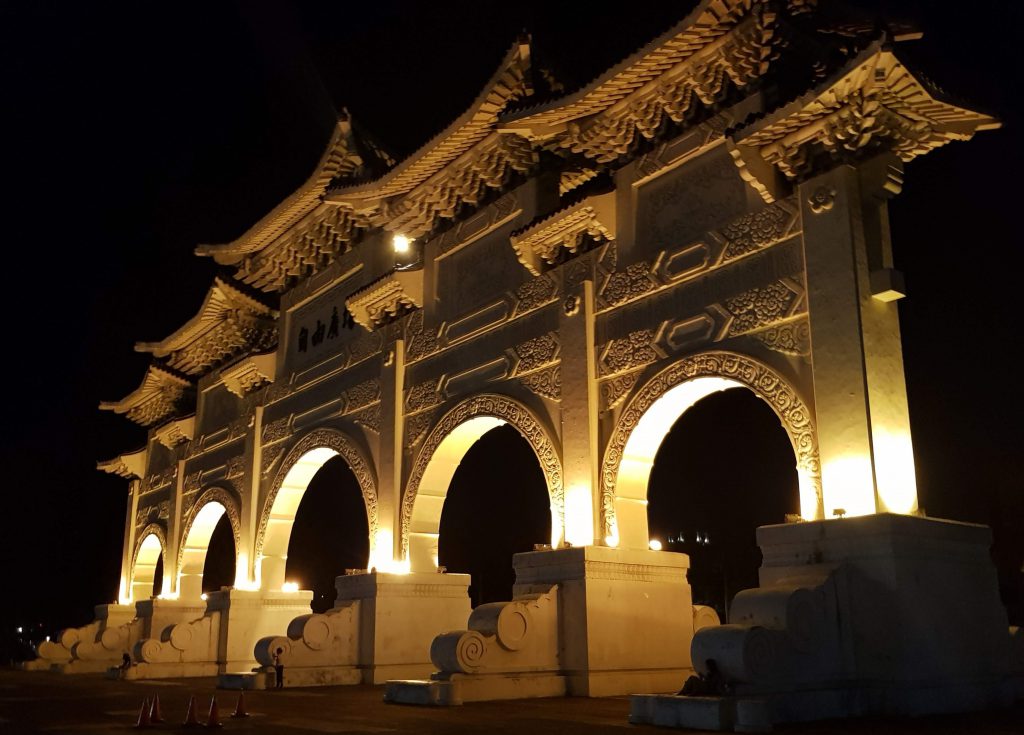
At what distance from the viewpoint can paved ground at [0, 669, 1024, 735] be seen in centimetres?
640

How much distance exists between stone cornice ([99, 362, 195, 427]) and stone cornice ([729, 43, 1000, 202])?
559 inches

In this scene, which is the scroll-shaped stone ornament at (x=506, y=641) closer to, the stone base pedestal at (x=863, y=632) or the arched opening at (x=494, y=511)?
the stone base pedestal at (x=863, y=632)

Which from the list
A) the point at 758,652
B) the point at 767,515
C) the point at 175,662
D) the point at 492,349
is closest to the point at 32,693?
the point at 175,662

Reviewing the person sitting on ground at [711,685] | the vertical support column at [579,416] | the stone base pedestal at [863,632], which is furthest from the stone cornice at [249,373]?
the person sitting on ground at [711,685]

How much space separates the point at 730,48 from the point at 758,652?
17.8ft

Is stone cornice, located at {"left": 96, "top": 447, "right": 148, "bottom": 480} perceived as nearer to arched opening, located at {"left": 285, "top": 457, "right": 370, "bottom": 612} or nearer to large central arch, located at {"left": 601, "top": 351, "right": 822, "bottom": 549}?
A: arched opening, located at {"left": 285, "top": 457, "right": 370, "bottom": 612}

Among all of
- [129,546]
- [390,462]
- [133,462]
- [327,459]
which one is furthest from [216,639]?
[133,462]

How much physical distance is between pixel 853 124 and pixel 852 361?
6.49 ft

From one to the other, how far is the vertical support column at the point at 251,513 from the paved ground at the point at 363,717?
4082 mm

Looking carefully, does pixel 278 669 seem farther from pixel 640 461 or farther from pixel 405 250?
pixel 405 250

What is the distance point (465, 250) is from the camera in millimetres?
12500

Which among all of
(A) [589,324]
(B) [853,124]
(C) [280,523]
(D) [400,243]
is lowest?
(C) [280,523]

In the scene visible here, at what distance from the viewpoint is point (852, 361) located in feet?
25.1

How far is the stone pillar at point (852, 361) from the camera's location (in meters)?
7.46
